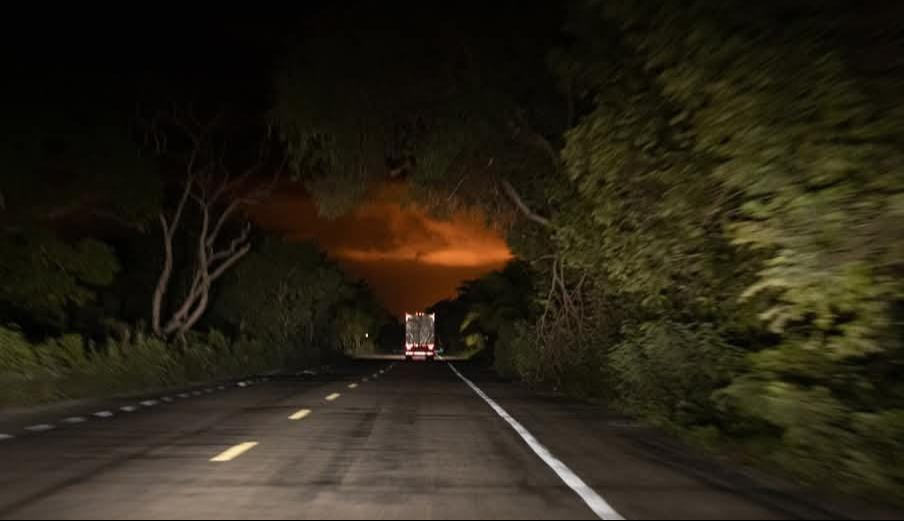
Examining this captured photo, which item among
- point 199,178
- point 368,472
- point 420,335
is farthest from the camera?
A: point 420,335

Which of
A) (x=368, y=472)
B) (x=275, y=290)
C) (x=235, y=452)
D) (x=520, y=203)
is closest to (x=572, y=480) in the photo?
(x=368, y=472)

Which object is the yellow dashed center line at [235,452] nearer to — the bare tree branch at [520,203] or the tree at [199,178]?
the bare tree branch at [520,203]

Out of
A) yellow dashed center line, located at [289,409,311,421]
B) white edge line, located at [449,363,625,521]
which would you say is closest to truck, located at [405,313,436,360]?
yellow dashed center line, located at [289,409,311,421]

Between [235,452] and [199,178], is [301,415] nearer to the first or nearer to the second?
[235,452]

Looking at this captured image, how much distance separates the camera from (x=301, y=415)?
740 inches

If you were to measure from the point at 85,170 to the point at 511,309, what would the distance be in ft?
110

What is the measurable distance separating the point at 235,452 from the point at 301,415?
20.7 ft

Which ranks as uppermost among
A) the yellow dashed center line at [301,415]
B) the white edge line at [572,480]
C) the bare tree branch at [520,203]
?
the bare tree branch at [520,203]

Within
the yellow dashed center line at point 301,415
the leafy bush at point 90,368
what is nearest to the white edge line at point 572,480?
the yellow dashed center line at point 301,415

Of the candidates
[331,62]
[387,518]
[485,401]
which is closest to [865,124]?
[387,518]

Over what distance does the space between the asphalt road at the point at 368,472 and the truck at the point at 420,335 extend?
7399cm

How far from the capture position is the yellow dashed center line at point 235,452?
11766mm

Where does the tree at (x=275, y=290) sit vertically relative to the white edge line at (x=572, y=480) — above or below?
above

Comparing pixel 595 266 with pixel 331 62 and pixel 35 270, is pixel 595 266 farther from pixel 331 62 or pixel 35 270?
pixel 35 270
